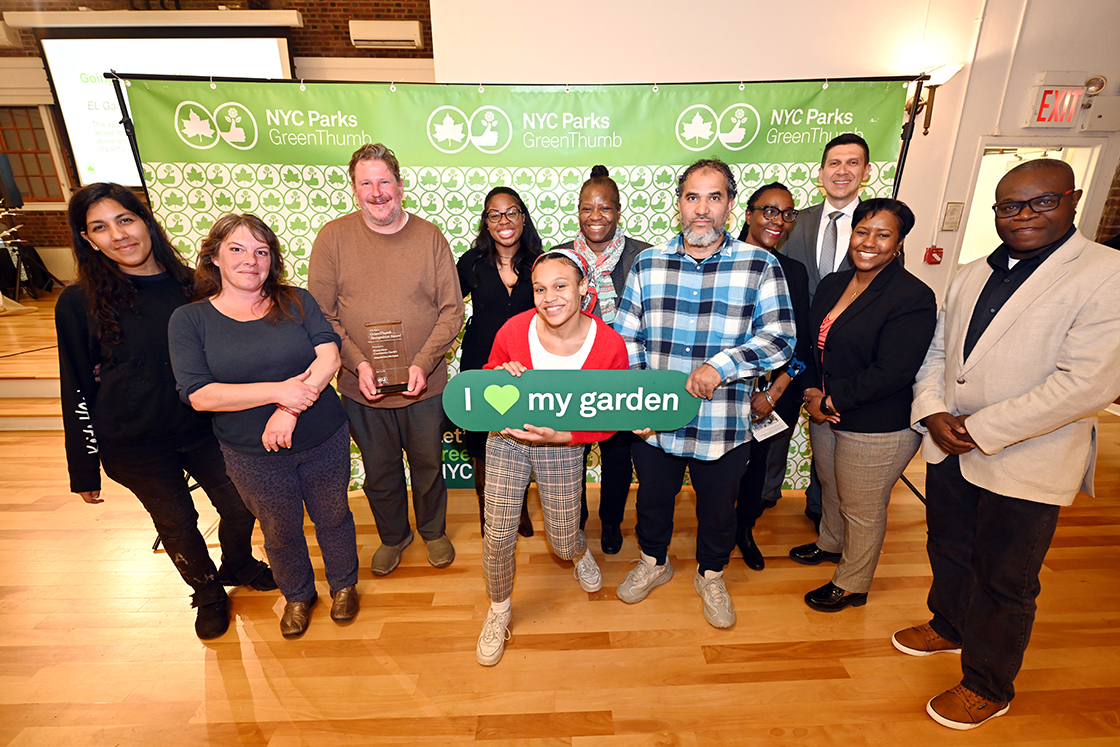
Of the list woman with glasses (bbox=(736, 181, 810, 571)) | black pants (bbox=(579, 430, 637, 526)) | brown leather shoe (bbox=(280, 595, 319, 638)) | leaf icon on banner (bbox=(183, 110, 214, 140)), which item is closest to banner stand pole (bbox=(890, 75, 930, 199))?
woman with glasses (bbox=(736, 181, 810, 571))

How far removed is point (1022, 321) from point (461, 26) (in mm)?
3623

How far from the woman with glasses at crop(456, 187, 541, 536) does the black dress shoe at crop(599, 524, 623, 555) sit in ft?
1.99

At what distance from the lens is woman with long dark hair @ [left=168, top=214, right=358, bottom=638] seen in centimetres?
165

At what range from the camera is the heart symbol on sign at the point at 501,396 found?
1.62 meters

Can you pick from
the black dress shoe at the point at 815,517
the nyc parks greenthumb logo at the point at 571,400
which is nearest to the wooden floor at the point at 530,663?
the black dress shoe at the point at 815,517

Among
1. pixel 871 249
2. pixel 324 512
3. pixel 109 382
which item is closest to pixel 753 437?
pixel 871 249

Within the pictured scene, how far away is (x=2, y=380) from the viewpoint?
443cm

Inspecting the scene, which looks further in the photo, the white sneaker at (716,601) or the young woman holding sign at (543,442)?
the white sneaker at (716,601)

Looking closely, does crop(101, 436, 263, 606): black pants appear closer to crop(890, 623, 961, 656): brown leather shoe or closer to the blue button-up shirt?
the blue button-up shirt

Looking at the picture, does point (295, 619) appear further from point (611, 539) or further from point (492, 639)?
point (611, 539)

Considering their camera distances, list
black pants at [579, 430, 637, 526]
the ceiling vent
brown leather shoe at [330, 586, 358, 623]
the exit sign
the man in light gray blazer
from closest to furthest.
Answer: the man in light gray blazer → brown leather shoe at [330, 586, 358, 623] → black pants at [579, 430, 637, 526] → the exit sign → the ceiling vent

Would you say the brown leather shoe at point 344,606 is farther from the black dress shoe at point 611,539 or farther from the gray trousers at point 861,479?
Result: the gray trousers at point 861,479

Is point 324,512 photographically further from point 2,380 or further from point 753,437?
point 2,380

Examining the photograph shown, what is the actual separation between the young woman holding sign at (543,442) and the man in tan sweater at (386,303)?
1.73 feet
